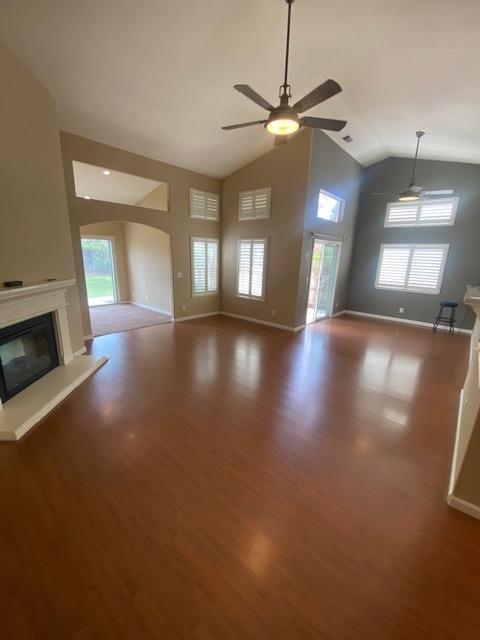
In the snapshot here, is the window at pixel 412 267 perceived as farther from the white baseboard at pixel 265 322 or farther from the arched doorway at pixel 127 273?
the arched doorway at pixel 127 273

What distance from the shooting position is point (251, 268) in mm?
6410

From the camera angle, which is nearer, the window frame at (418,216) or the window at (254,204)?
the window at (254,204)

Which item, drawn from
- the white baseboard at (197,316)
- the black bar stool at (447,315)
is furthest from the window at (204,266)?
the black bar stool at (447,315)

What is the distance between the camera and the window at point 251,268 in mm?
6182

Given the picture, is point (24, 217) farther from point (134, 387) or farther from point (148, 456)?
point (148, 456)

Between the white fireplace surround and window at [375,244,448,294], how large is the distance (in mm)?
7167

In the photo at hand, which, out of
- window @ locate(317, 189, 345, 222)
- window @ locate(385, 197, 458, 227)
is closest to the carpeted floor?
window @ locate(317, 189, 345, 222)

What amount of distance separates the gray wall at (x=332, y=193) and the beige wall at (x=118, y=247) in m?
5.51

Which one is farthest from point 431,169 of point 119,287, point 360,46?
point 119,287

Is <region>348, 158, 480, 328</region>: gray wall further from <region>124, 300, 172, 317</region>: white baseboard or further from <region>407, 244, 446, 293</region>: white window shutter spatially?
<region>124, 300, 172, 317</region>: white baseboard

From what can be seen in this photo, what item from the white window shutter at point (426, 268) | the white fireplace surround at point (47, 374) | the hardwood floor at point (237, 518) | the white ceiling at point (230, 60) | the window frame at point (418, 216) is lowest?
the hardwood floor at point (237, 518)

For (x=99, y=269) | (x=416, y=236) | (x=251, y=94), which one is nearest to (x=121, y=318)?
(x=99, y=269)

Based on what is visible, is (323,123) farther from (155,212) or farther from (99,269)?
(99,269)

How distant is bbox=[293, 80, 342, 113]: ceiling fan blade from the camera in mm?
2096
